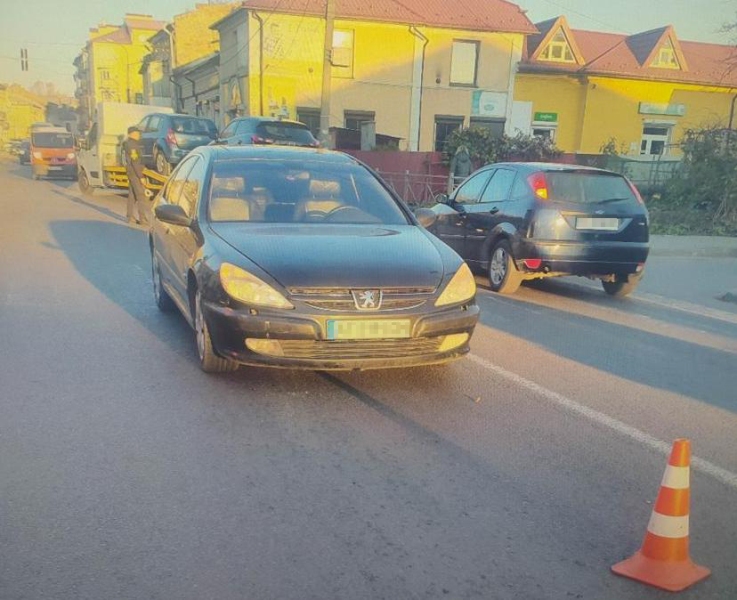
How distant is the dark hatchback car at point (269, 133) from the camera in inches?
674

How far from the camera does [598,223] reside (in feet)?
27.3

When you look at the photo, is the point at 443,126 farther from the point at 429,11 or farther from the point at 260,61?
the point at 260,61

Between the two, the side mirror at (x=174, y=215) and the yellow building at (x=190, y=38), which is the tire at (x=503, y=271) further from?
the yellow building at (x=190, y=38)

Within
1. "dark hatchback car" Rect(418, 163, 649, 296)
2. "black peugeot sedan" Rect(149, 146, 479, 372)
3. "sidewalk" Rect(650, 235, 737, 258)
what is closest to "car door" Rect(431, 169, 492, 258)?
"dark hatchback car" Rect(418, 163, 649, 296)

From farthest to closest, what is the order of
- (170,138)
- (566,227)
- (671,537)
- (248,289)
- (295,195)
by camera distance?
(170,138) < (566,227) < (295,195) < (248,289) < (671,537)

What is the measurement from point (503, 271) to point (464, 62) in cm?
2710

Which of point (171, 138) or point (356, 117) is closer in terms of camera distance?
point (171, 138)

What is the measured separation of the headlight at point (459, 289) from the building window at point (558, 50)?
111 ft

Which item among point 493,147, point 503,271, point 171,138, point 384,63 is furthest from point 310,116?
point 503,271

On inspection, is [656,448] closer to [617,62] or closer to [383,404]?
[383,404]

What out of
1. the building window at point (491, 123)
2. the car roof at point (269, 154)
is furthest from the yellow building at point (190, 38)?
the car roof at point (269, 154)

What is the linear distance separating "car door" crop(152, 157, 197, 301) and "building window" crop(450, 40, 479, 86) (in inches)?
1121

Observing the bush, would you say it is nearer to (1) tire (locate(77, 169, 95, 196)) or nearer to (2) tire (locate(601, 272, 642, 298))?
(1) tire (locate(77, 169, 95, 196))

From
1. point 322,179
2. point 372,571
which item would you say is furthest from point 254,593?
point 322,179
